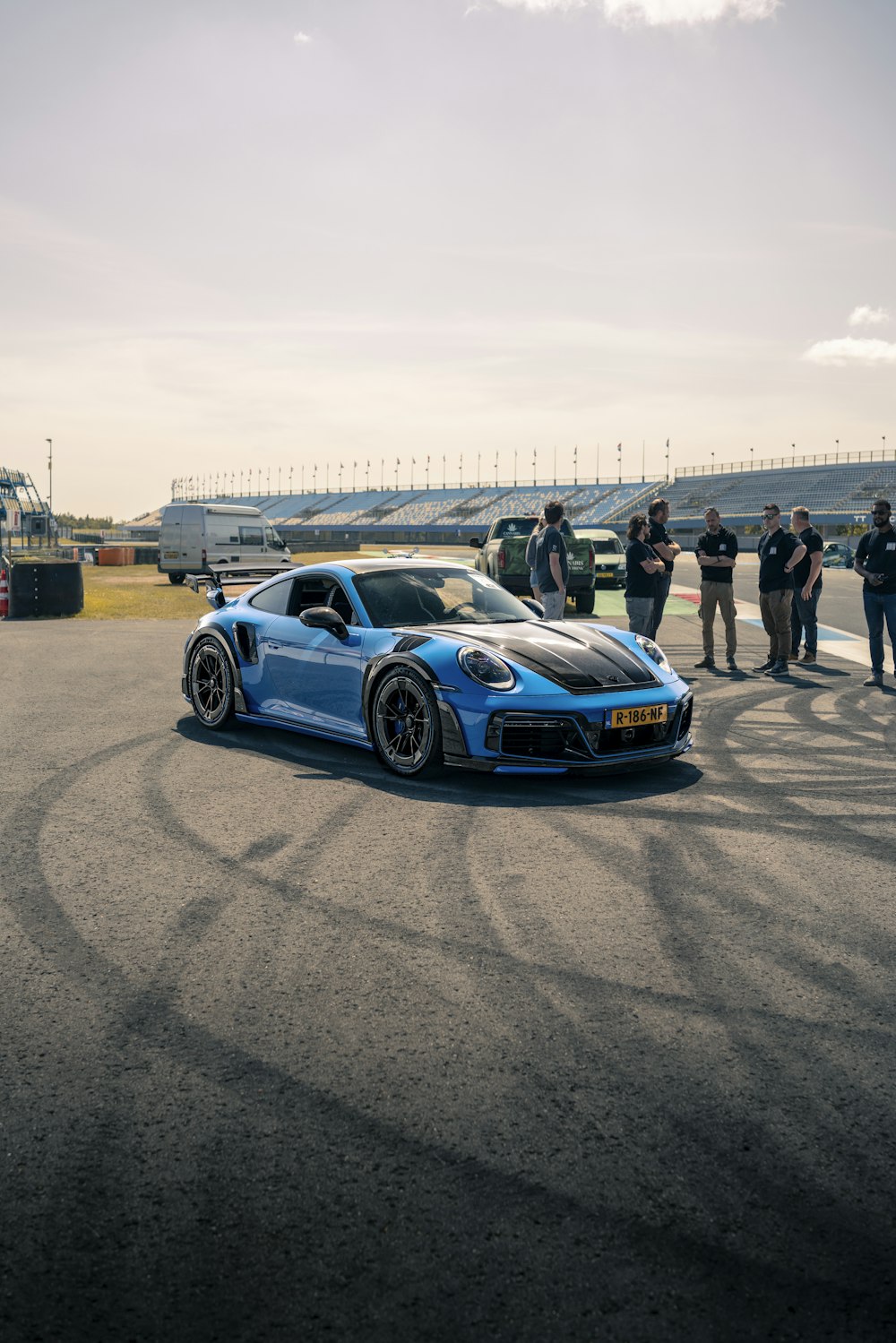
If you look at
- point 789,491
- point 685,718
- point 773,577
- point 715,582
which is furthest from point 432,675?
point 789,491

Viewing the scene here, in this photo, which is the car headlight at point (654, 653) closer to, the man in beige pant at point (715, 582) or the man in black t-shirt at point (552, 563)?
the man in black t-shirt at point (552, 563)

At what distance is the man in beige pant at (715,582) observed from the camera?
1214cm

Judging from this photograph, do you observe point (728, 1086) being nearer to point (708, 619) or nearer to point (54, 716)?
point (54, 716)

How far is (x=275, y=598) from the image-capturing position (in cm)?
818

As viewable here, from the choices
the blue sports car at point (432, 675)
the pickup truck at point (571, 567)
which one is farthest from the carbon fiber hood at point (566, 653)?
the pickup truck at point (571, 567)

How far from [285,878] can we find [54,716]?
15.8ft

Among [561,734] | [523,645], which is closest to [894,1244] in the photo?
[561,734]

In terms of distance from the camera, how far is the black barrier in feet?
61.1

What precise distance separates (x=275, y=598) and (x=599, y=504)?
105 meters

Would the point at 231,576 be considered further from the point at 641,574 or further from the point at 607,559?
the point at 607,559

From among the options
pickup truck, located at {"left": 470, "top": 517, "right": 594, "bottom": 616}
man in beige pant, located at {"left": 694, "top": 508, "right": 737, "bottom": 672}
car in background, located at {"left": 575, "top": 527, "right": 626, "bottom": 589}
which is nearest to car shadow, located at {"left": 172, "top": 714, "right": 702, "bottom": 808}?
man in beige pant, located at {"left": 694, "top": 508, "right": 737, "bottom": 672}

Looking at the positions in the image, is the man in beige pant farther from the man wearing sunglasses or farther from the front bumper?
the front bumper

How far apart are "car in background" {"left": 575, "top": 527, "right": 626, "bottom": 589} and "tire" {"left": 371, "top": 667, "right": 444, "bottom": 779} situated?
19101mm

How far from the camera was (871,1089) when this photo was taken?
2848 mm
